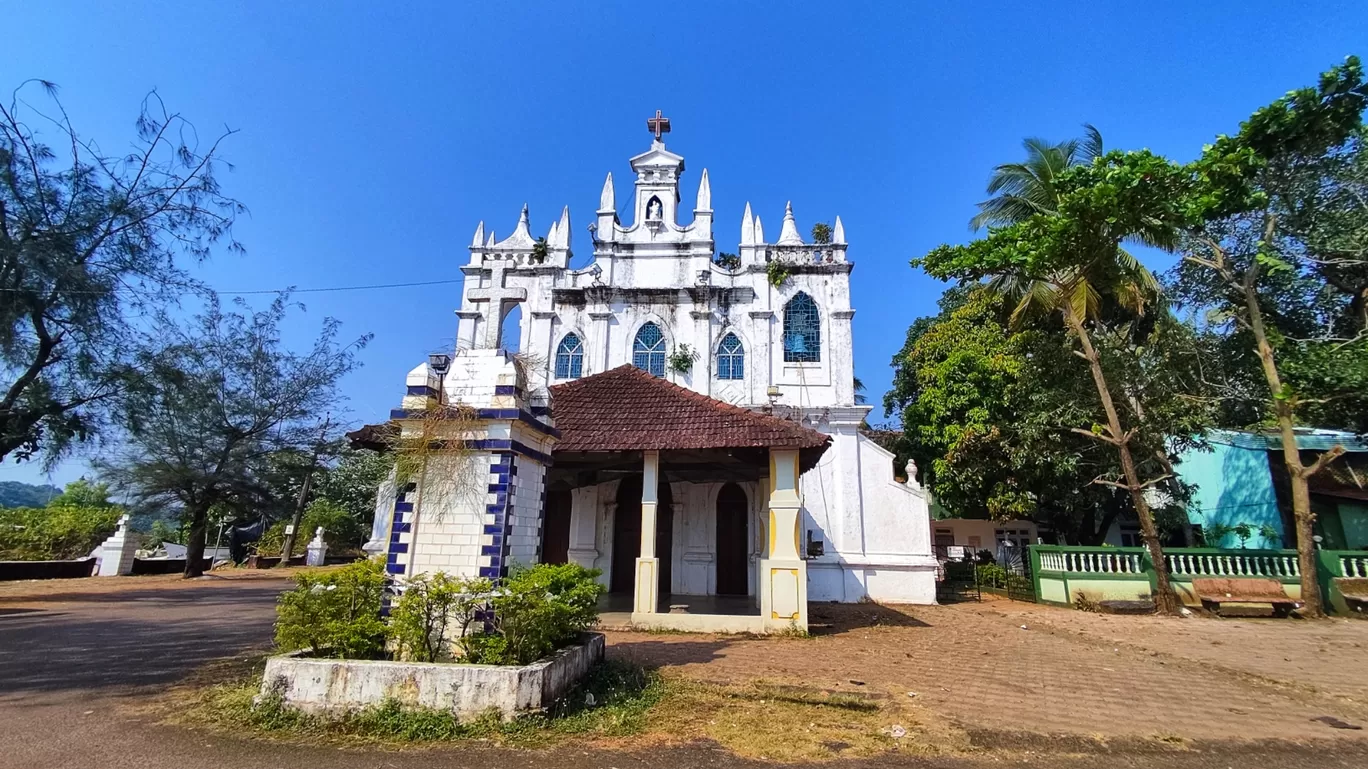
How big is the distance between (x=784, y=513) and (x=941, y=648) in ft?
9.55

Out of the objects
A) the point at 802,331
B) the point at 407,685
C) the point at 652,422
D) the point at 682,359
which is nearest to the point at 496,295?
the point at 682,359

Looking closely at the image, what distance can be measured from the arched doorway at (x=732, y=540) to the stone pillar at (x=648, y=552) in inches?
173

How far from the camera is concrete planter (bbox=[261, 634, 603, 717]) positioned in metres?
4.84

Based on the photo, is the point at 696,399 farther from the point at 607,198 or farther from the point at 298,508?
the point at 298,508

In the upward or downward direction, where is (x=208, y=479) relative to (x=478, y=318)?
downward

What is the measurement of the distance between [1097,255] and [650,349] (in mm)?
10362

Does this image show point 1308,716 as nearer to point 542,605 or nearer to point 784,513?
point 784,513

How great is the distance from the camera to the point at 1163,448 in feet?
52.5

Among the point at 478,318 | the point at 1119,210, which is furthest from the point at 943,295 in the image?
the point at 478,318

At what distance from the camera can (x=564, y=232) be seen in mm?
18672

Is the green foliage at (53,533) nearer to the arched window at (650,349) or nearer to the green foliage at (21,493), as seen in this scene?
the arched window at (650,349)

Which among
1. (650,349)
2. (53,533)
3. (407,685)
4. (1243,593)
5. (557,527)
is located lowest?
(407,685)

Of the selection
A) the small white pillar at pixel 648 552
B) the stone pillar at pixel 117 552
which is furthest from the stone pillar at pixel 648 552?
the stone pillar at pixel 117 552

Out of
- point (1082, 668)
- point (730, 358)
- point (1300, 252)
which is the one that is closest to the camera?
point (1082, 668)
